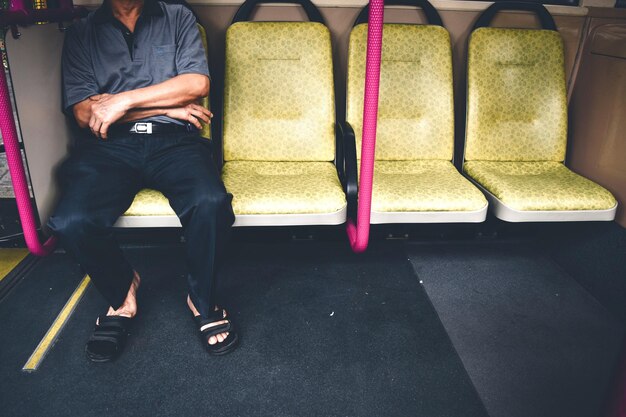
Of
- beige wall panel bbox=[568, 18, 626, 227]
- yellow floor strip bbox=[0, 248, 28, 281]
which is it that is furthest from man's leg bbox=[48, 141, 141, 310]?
beige wall panel bbox=[568, 18, 626, 227]

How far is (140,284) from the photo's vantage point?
6.93ft

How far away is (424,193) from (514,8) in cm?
123

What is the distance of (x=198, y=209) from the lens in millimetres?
1604

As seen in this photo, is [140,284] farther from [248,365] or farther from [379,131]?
[379,131]

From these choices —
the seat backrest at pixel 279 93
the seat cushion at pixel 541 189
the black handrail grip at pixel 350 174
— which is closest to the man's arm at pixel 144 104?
the seat backrest at pixel 279 93

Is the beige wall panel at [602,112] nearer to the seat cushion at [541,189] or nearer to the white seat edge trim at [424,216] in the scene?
the seat cushion at [541,189]

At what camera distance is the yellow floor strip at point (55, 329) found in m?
1.65

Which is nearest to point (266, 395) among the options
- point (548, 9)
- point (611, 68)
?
point (611, 68)

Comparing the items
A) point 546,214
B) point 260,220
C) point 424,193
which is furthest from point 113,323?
point 546,214

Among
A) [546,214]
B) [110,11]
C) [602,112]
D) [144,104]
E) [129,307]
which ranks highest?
[110,11]

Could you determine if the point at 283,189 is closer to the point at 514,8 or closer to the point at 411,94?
the point at 411,94

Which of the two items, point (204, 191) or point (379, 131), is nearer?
point (204, 191)

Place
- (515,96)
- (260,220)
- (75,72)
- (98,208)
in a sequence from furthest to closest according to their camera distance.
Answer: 1. (515,96)
2. (75,72)
3. (260,220)
4. (98,208)

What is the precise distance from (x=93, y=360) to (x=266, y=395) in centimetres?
64
